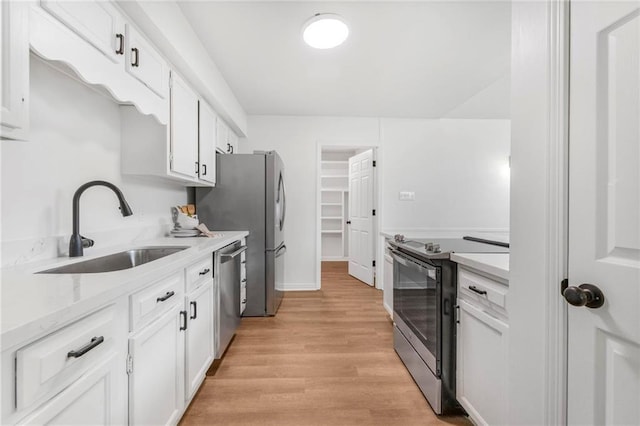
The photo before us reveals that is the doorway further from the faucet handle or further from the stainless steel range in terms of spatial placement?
the faucet handle

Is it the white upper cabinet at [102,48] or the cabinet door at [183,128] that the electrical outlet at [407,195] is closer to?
the cabinet door at [183,128]

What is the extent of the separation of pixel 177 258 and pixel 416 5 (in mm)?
2125

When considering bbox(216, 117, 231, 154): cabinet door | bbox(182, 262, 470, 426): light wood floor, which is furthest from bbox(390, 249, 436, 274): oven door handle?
bbox(216, 117, 231, 154): cabinet door

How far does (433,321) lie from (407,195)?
108 inches

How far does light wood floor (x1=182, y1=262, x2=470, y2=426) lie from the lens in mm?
1490

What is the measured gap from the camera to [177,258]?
4.34ft

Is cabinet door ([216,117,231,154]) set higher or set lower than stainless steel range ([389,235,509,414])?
higher

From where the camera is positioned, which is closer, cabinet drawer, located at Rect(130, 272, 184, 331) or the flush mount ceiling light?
cabinet drawer, located at Rect(130, 272, 184, 331)

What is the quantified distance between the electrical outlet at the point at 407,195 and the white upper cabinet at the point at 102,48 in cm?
323

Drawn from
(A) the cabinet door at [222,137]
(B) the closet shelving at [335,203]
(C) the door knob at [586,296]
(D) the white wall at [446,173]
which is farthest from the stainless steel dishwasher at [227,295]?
(B) the closet shelving at [335,203]

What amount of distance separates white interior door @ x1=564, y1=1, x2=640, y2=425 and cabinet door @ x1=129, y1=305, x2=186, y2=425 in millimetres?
1417

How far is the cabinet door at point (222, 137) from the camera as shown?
2926 mm

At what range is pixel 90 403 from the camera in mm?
773

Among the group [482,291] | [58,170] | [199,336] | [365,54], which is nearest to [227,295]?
[199,336]
